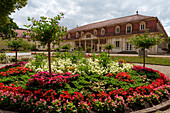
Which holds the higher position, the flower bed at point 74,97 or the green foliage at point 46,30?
the green foliage at point 46,30

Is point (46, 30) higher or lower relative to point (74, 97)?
higher

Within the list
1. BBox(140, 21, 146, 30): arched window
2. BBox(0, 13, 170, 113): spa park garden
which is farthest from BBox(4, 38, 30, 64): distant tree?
BBox(140, 21, 146, 30): arched window

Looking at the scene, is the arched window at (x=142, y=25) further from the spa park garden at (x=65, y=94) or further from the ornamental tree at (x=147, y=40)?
the spa park garden at (x=65, y=94)

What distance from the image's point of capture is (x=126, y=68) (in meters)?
5.38

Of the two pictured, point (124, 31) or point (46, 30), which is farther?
point (124, 31)

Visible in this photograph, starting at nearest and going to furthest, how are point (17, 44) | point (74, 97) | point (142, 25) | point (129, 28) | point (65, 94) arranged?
1. point (74, 97)
2. point (65, 94)
3. point (17, 44)
4. point (142, 25)
5. point (129, 28)

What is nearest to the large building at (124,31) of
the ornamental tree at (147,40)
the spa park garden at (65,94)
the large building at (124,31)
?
the large building at (124,31)

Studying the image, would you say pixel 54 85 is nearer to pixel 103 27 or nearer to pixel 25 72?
pixel 25 72

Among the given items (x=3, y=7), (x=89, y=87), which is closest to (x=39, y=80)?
(x=89, y=87)

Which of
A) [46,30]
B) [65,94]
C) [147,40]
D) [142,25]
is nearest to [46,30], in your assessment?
[46,30]

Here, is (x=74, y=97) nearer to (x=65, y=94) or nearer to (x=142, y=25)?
(x=65, y=94)

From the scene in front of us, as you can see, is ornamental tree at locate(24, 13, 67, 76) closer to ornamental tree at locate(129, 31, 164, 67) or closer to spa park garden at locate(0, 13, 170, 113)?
spa park garden at locate(0, 13, 170, 113)

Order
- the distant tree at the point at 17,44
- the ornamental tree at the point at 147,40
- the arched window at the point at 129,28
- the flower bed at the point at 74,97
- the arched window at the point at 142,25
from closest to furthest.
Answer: the flower bed at the point at 74,97, the ornamental tree at the point at 147,40, the distant tree at the point at 17,44, the arched window at the point at 142,25, the arched window at the point at 129,28

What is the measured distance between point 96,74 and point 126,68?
5.72ft
